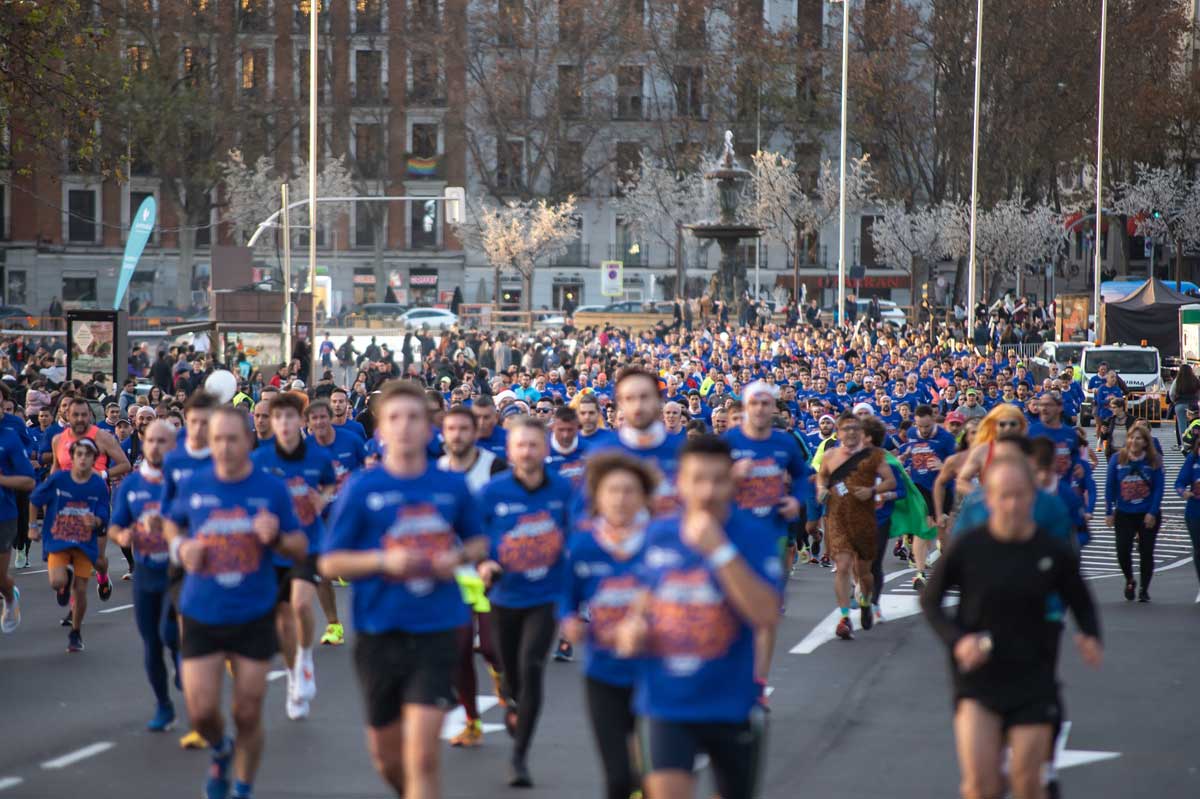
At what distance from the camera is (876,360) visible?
31.1 metres

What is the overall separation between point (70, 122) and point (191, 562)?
17.5 metres

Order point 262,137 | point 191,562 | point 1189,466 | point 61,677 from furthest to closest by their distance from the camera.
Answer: point 262,137, point 1189,466, point 61,677, point 191,562

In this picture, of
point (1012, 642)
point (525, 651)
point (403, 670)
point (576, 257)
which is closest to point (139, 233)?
point (525, 651)

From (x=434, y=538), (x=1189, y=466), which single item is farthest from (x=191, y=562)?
(x=1189, y=466)

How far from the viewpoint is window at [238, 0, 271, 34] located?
6750 centimetres

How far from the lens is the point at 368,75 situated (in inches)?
2879

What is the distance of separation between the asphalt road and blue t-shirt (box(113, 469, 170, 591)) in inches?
34.0

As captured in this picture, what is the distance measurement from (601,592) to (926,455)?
10980mm

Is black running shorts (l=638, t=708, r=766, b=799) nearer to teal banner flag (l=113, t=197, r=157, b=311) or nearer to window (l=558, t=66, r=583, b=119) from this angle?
teal banner flag (l=113, t=197, r=157, b=311)

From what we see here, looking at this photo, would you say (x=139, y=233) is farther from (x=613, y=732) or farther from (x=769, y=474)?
(x=613, y=732)

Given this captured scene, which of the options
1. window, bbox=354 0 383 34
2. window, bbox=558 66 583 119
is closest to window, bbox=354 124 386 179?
window, bbox=354 0 383 34

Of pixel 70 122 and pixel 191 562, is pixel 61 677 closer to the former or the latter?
pixel 191 562

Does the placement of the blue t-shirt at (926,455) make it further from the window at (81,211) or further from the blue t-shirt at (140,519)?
the window at (81,211)

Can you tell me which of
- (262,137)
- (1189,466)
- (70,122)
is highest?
(262,137)
